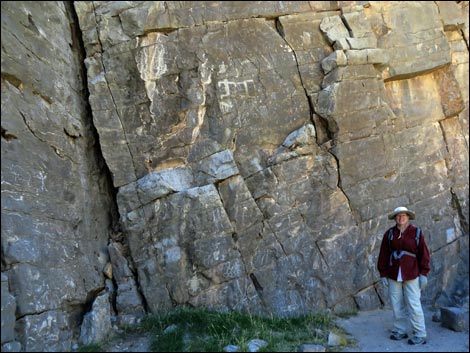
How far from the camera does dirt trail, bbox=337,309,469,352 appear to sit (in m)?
6.57

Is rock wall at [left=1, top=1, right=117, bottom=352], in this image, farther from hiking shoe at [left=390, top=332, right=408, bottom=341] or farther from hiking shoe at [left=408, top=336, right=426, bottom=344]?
hiking shoe at [left=408, top=336, right=426, bottom=344]

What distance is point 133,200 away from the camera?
28.0 ft

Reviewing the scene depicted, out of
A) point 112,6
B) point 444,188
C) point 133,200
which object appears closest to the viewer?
point 133,200

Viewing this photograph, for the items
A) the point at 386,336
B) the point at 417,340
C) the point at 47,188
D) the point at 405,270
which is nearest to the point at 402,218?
the point at 405,270

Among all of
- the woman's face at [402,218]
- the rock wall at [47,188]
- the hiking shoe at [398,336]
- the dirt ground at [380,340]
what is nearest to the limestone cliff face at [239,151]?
the rock wall at [47,188]

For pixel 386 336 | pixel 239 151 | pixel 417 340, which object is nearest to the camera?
pixel 417 340

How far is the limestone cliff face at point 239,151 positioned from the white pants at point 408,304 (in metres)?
1.80

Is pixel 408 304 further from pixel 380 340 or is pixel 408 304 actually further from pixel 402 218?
pixel 402 218

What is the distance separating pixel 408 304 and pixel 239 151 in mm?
4169

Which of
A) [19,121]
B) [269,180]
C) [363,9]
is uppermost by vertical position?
[363,9]

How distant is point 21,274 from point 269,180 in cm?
473

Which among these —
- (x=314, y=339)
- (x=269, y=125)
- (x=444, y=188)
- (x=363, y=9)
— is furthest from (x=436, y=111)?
(x=314, y=339)

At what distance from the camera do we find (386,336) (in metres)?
7.16

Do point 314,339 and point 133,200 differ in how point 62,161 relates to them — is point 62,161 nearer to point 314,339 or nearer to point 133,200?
point 133,200
